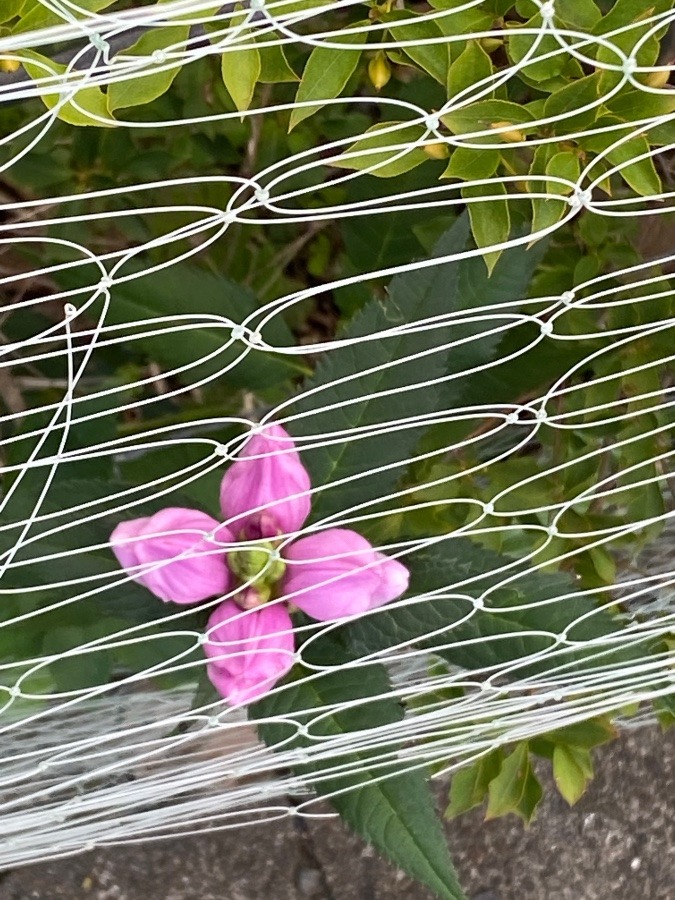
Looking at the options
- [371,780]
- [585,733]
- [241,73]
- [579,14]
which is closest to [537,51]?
[579,14]

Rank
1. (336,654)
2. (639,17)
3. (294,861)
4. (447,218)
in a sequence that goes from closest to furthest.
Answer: (639,17)
(336,654)
(447,218)
(294,861)

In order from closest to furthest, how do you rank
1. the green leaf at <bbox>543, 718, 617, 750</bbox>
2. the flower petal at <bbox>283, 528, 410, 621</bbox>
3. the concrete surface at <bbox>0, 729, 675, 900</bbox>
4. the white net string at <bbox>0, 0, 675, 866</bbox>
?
1. the white net string at <bbox>0, 0, 675, 866</bbox>
2. the flower petal at <bbox>283, 528, 410, 621</bbox>
3. the green leaf at <bbox>543, 718, 617, 750</bbox>
4. the concrete surface at <bbox>0, 729, 675, 900</bbox>

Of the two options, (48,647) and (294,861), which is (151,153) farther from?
(294,861)

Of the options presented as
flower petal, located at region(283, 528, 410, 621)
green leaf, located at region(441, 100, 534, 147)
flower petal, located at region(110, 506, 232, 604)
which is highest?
green leaf, located at region(441, 100, 534, 147)

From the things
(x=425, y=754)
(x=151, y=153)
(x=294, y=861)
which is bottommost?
(x=294, y=861)

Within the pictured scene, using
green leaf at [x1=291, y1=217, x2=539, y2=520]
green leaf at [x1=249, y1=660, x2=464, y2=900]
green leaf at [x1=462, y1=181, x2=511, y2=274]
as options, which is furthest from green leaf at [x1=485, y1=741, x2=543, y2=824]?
green leaf at [x1=462, y1=181, x2=511, y2=274]

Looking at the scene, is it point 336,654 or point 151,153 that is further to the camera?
point 151,153

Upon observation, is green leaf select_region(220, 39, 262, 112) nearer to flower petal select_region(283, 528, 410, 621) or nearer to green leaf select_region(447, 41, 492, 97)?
green leaf select_region(447, 41, 492, 97)

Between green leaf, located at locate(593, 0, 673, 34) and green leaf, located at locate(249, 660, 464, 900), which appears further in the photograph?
green leaf, located at locate(249, 660, 464, 900)

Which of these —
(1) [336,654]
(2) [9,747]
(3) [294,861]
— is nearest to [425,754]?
(1) [336,654]
